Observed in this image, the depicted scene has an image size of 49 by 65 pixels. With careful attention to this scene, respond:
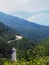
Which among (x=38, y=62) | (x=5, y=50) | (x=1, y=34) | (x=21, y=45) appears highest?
(x=1, y=34)

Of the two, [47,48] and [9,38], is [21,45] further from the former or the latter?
[47,48]

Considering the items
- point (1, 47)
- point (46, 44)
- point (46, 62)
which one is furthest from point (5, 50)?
point (46, 62)

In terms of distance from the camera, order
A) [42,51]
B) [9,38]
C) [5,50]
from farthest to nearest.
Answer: [9,38] < [5,50] < [42,51]

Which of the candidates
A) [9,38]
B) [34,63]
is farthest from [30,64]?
[9,38]

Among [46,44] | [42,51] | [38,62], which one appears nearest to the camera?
[38,62]

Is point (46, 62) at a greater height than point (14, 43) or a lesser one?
lesser

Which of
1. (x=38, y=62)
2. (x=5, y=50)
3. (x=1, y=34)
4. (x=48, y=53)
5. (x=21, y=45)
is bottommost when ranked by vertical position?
(x=38, y=62)

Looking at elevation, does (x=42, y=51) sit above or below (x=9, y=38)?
below

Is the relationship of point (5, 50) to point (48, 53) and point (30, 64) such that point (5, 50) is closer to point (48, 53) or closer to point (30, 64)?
point (48, 53)

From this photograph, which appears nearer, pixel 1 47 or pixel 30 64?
pixel 30 64
